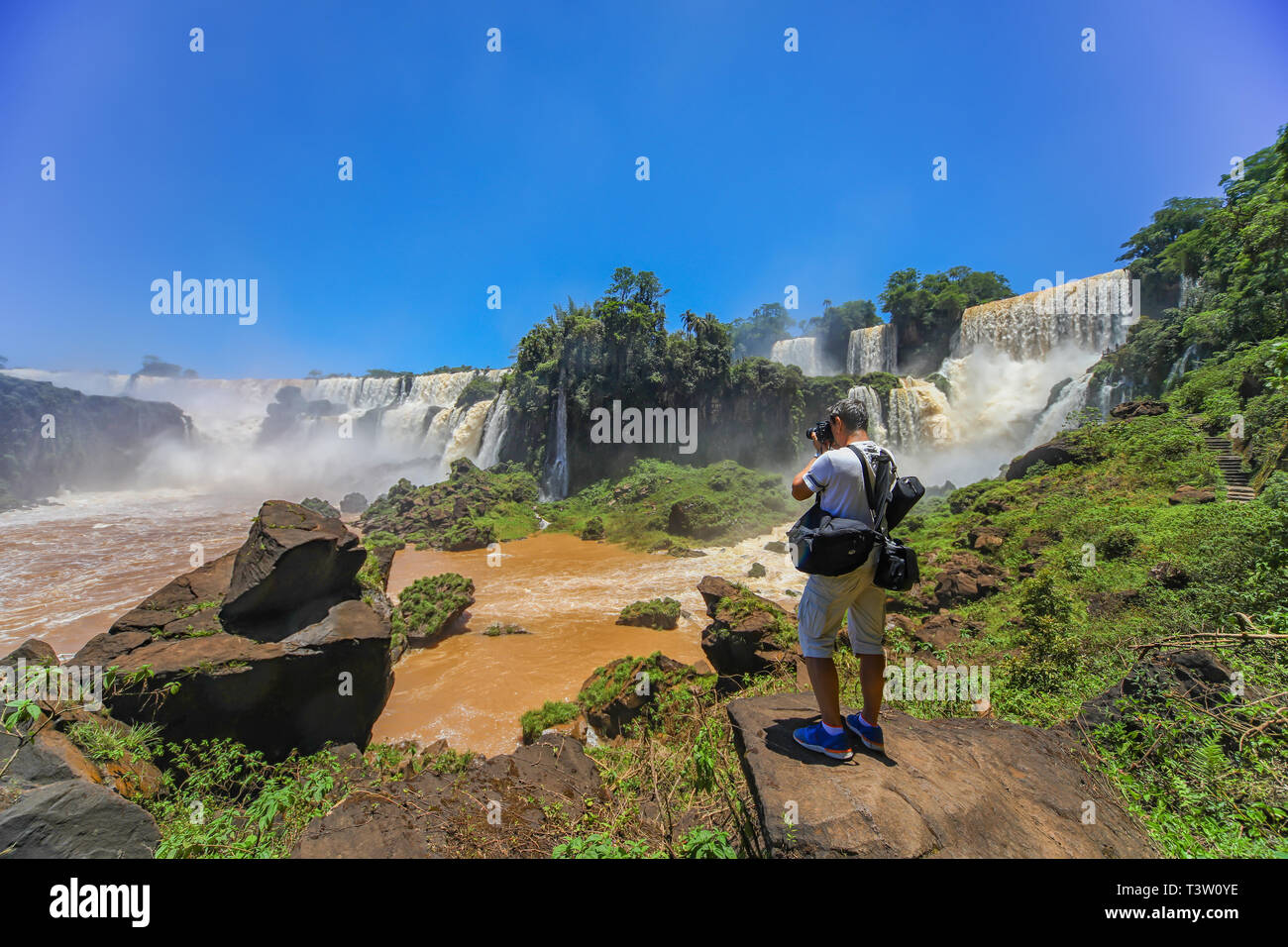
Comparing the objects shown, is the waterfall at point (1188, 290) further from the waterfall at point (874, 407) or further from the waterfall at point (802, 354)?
the waterfall at point (802, 354)

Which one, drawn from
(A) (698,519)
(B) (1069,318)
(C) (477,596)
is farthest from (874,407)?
(C) (477,596)

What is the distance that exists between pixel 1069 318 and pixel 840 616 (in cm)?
3337

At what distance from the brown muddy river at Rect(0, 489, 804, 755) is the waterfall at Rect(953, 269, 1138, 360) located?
64.5 feet

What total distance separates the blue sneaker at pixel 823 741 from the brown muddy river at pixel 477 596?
488cm

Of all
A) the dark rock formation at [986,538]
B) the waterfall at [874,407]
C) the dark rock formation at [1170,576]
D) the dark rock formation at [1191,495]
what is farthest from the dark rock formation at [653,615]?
the waterfall at [874,407]

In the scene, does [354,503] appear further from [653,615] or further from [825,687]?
[825,687]

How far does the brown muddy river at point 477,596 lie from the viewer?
7.44 metres

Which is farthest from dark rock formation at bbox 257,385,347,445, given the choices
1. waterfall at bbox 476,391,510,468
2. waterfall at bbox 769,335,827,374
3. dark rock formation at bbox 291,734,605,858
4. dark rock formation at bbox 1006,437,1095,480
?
dark rock formation at bbox 1006,437,1095,480

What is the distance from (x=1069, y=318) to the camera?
26.2 metres

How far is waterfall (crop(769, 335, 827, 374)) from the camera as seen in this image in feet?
144

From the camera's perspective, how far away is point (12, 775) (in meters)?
3.08

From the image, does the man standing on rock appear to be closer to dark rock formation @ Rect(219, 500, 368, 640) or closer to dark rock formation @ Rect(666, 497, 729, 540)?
dark rock formation @ Rect(219, 500, 368, 640)
